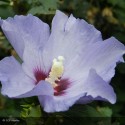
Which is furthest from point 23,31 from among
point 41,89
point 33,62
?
point 41,89

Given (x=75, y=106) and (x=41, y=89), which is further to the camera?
(x=75, y=106)

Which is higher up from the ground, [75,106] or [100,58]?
[100,58]

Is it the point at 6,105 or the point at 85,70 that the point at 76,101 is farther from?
the point at 6,105

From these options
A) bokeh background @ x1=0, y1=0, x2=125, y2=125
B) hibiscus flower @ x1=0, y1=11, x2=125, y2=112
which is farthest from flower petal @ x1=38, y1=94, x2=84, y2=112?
bokeh background @ x1=0, y1=0, x2=125, y2=125

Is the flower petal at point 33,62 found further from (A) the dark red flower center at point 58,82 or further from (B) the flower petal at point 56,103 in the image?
(B) the flower petal at point 56,103

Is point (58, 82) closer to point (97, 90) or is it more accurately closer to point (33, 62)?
point (33, 62)

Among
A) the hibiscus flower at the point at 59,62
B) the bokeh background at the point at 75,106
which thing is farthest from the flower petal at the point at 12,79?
the bokeh background at the point at 75,106
